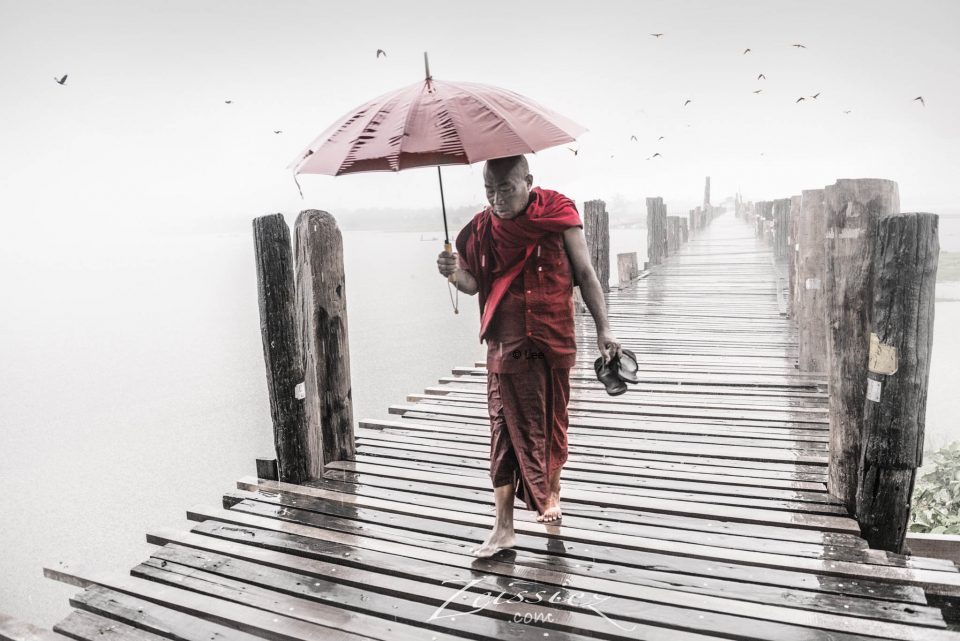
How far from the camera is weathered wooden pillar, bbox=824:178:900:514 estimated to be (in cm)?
337

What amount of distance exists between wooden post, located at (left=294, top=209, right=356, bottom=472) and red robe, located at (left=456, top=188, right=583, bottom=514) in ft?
4.29

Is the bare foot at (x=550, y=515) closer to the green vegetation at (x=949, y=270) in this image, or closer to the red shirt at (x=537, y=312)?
the red shirt at (x=537, y=312)

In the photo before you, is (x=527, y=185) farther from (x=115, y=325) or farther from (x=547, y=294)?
(x=115, y=325)

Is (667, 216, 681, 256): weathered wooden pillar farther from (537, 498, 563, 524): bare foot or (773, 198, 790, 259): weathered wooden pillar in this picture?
(537, 498, 563, 524): bare foot

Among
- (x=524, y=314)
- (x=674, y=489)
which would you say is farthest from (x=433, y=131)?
(x=674, y=489)

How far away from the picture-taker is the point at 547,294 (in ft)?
9.79

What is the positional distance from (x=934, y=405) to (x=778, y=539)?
867 inches

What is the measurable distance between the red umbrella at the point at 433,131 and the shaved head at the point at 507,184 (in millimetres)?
199

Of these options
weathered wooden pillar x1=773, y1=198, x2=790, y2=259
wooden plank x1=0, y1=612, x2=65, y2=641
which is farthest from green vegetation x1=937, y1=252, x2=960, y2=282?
wooden plank x1=0, y1=612, x2=65, y2=641

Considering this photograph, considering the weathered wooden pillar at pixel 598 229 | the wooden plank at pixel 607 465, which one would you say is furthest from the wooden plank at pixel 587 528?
the weathered wooden pillar at pixel 598 229

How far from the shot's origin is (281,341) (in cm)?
404

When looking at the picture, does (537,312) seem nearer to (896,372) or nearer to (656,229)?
(896,372)

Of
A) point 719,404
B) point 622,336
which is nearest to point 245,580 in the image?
point 719,404

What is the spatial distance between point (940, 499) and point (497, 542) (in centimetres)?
552
